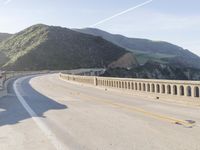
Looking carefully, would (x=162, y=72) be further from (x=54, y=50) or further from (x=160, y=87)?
(x=160, y=87)

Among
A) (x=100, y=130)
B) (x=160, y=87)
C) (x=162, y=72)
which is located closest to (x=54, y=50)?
(x=162, y=72)

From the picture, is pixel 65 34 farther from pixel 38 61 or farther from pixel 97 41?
pixel 38 61

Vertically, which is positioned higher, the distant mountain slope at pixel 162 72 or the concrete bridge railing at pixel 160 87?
the concrete bridge railing at pixel 160 87

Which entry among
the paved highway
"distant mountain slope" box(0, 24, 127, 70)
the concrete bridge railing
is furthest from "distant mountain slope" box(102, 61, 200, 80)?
the paved highway

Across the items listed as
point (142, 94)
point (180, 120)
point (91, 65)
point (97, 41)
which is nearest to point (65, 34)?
point (97, 41)

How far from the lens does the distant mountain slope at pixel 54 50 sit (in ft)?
428

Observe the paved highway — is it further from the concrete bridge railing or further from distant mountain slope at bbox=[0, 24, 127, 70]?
distant mountain slope at bbox=[0, 24, 127, 70]

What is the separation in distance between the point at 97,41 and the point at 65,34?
13951mm

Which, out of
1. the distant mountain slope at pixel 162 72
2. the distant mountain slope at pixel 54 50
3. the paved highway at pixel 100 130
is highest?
the distant mountain slope at pixel 54 50

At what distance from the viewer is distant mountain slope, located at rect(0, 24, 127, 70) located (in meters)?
130

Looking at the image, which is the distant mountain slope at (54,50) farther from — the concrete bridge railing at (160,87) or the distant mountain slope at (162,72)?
the concrete bridge railing at (160,87)

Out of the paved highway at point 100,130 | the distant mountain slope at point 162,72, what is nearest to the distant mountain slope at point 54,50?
A: the distant mountain slope at point 162,72

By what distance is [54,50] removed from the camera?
474 feet

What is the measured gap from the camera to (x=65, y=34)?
550 feet
